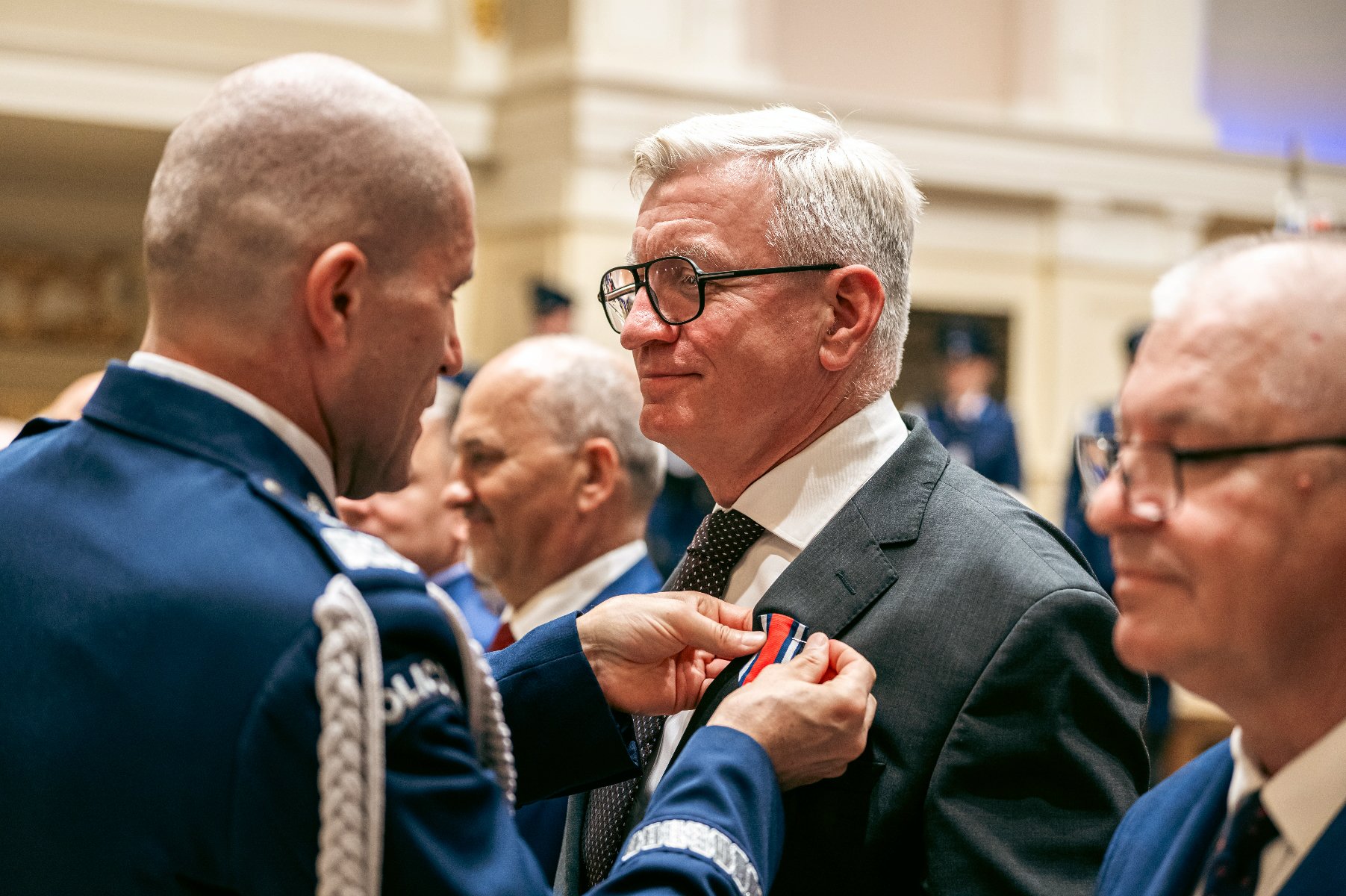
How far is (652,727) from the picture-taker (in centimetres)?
188

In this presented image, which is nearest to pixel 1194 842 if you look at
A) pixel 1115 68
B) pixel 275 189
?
pixel 275 189

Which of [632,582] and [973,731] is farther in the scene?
[632,582]

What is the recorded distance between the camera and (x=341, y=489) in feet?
4.68

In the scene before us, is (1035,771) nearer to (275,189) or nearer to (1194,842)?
(1194,842)

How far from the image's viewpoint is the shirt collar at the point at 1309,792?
1.16 metres

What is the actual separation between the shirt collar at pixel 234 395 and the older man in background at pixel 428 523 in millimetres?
2026

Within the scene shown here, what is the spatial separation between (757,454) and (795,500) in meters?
0.08

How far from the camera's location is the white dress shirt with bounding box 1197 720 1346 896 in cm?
116

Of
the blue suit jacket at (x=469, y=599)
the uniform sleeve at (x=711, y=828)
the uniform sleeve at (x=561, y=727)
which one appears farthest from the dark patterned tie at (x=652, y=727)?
the blue suit jacket at (x=469, y=599)

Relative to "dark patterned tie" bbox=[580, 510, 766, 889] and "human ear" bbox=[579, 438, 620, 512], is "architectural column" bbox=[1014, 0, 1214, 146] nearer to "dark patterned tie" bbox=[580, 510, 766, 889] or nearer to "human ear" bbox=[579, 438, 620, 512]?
"human ear" bbox=[579, 438, 620, 512]

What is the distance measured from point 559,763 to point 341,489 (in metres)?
0.47

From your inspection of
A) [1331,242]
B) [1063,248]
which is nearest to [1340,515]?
[1331,242]

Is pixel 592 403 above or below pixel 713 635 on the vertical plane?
below

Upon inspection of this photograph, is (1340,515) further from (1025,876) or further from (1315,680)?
(1025,876)
